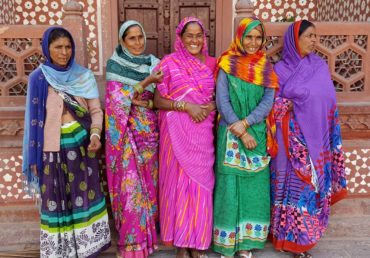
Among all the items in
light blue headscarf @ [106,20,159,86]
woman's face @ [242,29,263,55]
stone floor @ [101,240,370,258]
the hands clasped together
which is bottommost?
stone floor @ [101,240,370,258]

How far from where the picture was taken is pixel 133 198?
105 inches

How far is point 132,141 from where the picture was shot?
263 centimetres

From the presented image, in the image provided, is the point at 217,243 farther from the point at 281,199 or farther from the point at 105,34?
the point at 105,34

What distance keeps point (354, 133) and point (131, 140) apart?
1.97m

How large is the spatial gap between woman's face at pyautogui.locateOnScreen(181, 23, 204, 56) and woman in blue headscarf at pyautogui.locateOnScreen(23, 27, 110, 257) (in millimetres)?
740

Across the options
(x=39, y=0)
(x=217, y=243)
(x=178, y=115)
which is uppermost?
(x=39, y=0)

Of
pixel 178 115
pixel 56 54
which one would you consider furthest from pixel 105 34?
pixel 178 115

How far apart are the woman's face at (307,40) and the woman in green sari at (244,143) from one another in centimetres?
28

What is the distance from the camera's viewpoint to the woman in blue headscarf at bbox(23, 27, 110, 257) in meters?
2.40

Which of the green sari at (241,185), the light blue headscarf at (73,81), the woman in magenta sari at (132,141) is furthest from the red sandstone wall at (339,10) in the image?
the light blue headscarf at (73,81)

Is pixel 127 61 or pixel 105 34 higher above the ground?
pixel 105 34

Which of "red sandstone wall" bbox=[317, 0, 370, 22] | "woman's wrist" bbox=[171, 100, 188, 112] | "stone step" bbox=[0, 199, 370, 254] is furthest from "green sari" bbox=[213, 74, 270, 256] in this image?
"red sandstone wall" bbox=[317, 0, 370, 22]

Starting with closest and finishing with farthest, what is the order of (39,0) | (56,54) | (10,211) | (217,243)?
(56,54) → (217,243) → (10,211) → (39,0)

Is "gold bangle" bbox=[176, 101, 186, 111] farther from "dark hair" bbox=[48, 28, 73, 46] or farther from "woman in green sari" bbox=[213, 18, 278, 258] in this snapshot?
"dark hair" bbox=[48, 28, 73, 46]
